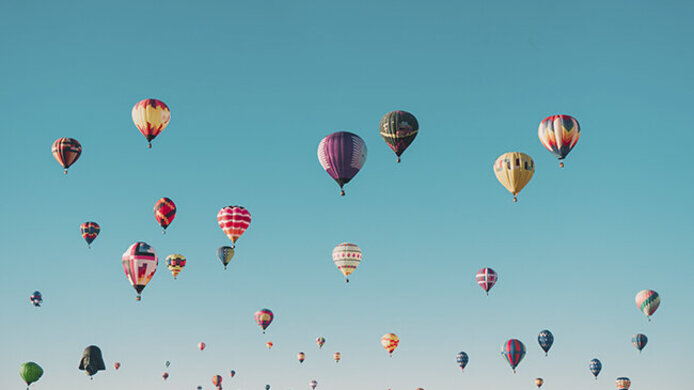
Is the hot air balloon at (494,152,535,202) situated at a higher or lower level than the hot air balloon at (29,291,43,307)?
lower

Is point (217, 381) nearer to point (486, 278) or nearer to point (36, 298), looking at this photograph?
point (36, 298)

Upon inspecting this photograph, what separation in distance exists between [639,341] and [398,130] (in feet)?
142

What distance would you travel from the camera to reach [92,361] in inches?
2504

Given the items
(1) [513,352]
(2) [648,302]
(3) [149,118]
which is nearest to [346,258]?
(3) [149,118]

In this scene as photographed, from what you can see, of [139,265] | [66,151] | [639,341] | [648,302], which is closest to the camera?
[139,265]

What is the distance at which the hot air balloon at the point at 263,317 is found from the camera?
3196 inches

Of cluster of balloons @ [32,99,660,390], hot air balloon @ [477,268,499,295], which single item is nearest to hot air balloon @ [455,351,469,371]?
hot air balloon @ [477,268,499,295]

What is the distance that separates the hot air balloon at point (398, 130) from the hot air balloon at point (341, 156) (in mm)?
2962

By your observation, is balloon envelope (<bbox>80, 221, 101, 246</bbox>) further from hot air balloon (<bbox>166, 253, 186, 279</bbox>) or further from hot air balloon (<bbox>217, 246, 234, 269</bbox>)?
hot air balloon (<bbox>217, 246, 234, 269</bbox>)

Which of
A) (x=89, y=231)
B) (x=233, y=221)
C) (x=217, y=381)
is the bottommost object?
(x=233, y=221)

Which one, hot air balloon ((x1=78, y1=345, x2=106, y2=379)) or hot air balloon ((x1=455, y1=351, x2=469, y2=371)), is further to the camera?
hot air balloon ((x1=455, y1=351, x2=469, y2=371))

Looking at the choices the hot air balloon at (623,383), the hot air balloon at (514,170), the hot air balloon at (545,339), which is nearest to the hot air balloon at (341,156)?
the hot air balloon at (514,170)

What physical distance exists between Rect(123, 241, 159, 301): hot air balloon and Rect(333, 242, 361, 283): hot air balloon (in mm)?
15353

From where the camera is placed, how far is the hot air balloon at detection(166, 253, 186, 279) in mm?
73625
